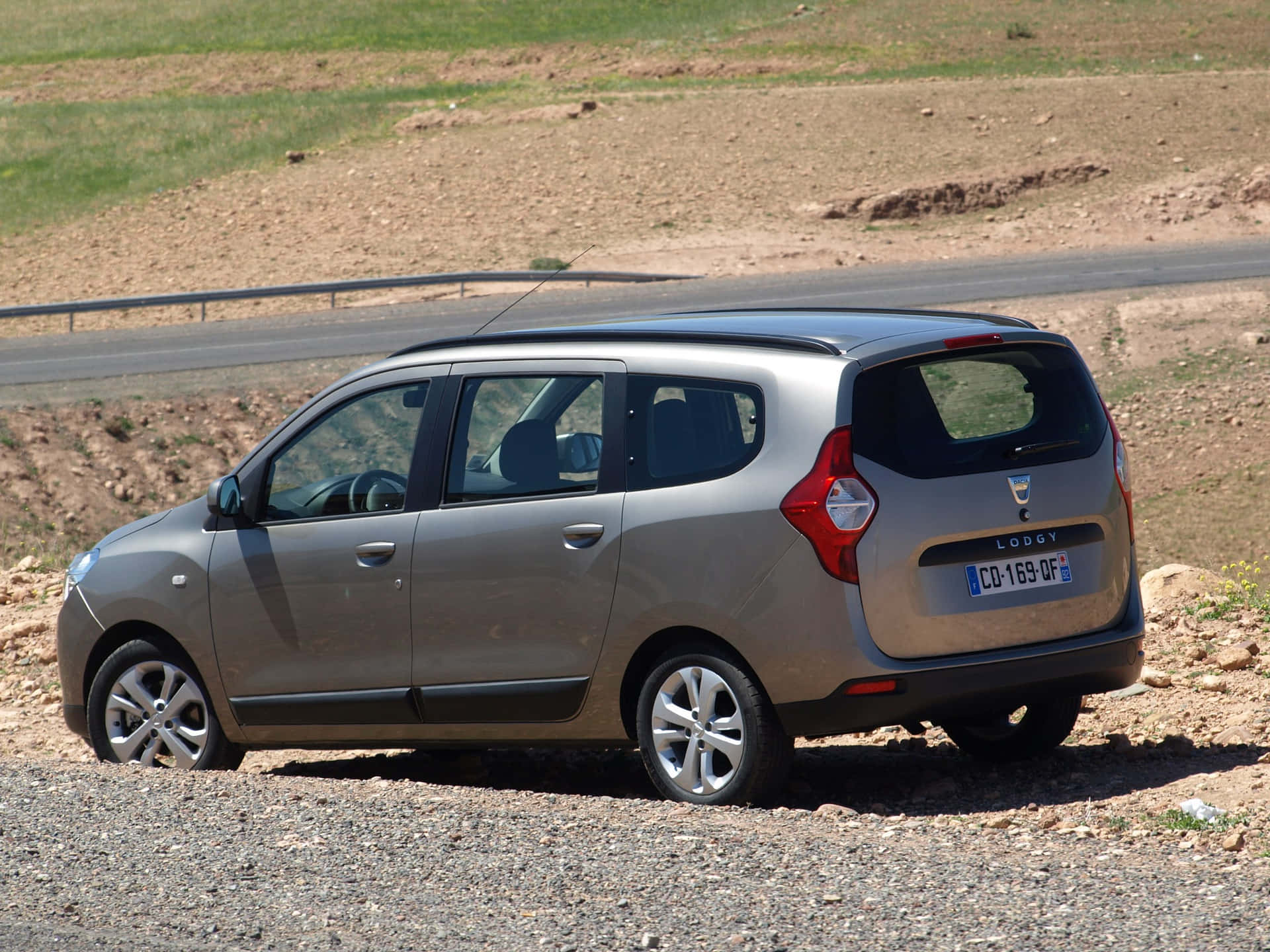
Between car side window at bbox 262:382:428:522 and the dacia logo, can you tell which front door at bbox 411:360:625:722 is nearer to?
car side window at bbox 262:382:428:522

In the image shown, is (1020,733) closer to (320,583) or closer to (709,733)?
(709,733)

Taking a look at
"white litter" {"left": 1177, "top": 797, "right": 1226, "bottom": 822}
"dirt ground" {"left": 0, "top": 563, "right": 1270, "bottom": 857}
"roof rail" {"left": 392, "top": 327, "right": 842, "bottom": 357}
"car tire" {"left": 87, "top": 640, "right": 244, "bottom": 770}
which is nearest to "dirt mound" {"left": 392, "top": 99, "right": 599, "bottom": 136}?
"dirt ground" {"left": 0, "top": 563, "right": 1270, "bottom": 857}

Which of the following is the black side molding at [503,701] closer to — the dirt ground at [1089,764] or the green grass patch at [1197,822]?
the dirt ground at [1089,764]

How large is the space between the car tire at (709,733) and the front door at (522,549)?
318 millimetres

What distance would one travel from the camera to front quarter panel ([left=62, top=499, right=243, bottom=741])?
22.1 feet

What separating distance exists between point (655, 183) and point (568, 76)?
14.0 metres

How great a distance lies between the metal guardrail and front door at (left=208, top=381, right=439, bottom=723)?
62.4 feet

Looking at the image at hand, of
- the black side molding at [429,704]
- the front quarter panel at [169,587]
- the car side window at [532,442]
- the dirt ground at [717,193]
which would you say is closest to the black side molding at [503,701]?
the black side molding at [429,704]

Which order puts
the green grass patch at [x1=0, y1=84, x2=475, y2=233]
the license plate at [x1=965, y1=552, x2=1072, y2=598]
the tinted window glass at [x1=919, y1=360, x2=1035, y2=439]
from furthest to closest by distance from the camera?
1. the green grass patch at [x1=0, y1=84, x2=475, y2=233]
2. the tinted window glass at [x1=919, y1=360, x2=1035, y2=439]
3. the license plate at [x1=965, y1=552, x2=1072, y2=598]

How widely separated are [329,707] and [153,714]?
1.06 metres

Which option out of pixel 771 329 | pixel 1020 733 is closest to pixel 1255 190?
pixel 1020 733

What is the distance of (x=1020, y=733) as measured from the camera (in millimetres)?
6633

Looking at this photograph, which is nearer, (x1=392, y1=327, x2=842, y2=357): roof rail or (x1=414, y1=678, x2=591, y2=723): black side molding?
(x1=392, y1=327, x2=842, y2=357): roof rail

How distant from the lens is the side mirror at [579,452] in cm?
582
